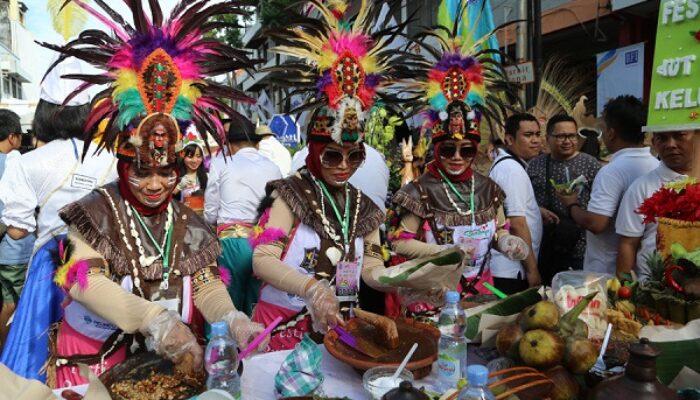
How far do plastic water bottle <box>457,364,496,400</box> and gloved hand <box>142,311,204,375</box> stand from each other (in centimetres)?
A: 90

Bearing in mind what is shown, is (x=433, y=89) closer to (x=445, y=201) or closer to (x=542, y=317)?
(x=445, y=201)

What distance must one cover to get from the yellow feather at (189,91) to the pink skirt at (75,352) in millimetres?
1061

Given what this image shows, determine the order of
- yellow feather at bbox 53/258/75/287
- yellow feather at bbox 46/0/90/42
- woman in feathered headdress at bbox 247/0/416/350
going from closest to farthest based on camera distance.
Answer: yellow feather at bbox 53/258/75/287, yellow feather at bbox 46/0/90/42, woman in feathered headdress at bbox 247/0/416/350

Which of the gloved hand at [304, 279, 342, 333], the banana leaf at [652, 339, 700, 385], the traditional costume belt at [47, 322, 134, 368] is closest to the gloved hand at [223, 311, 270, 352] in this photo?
the gloved hand at [304, 279, 342, 333]

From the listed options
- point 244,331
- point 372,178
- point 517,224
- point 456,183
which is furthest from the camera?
point 372,178

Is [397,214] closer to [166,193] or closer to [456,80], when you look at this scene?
[456,80]

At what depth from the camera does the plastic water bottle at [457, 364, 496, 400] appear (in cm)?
119

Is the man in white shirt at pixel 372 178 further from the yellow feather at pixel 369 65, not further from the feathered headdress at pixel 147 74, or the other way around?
the feathered headdress at pixel 147 74

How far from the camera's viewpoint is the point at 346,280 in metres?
2.48

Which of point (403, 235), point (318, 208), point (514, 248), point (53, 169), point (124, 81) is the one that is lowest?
point (514, 248)

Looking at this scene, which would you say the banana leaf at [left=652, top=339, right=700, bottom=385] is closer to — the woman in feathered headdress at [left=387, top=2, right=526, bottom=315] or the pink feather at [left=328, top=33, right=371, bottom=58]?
the woman in feathered headdress at [left=387, top=2, right=526, bottom=315]

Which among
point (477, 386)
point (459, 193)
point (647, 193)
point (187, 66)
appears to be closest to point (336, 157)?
point (187, 66)

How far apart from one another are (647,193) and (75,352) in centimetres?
296

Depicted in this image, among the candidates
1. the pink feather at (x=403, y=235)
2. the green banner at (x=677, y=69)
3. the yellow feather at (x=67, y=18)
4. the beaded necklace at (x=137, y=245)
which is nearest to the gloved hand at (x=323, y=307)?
the beaded necklace at (x=137, y=245)
